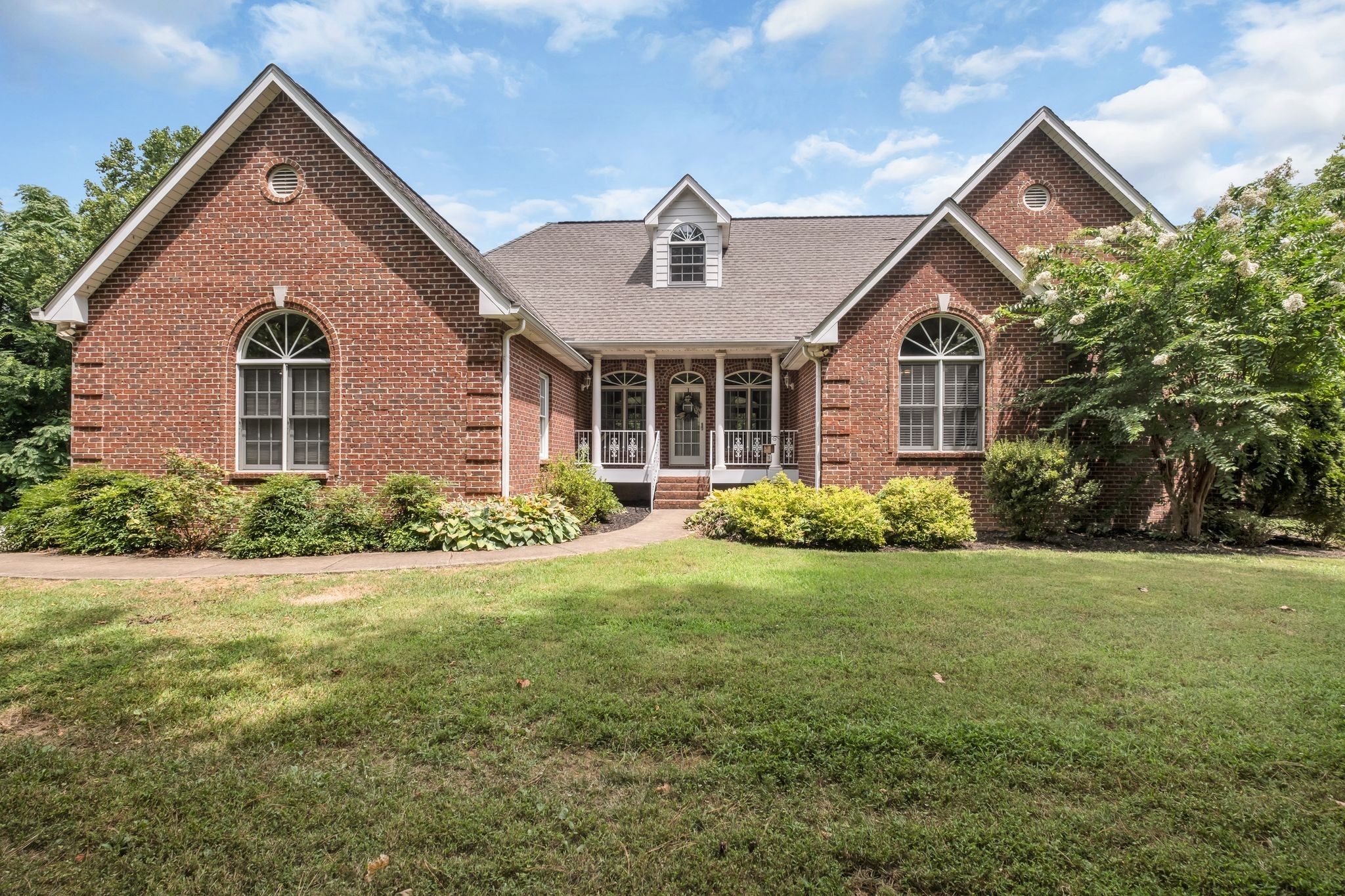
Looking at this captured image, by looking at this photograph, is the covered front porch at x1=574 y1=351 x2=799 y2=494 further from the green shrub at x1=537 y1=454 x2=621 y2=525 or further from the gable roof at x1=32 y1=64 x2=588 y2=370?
the gable roof at x1=32 y1=64 x2=588 y2=370

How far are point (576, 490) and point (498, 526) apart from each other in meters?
2.58

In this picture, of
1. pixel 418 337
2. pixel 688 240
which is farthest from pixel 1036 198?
pixel 418 337

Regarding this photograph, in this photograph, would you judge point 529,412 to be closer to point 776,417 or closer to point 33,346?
point 776,417

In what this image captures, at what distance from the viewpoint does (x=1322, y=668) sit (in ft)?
14.0

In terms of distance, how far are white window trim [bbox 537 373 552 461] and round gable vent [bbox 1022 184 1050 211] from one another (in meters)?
11.2

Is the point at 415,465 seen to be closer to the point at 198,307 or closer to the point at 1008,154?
the point at 198,307

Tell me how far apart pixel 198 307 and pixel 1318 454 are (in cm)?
1847

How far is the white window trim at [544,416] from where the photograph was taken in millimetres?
12266

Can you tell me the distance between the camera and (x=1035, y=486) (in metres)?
10.1

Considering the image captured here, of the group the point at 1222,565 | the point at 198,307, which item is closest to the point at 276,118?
the point at 198,307

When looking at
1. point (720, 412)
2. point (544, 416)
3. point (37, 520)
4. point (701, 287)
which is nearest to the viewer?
point (37, 520)

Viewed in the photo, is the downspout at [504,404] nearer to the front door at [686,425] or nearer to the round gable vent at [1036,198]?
the front door at [686,425]

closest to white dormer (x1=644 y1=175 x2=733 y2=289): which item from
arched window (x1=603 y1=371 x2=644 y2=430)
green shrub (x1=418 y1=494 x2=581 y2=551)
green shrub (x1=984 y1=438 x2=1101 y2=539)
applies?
arched window (x1=603 y1=371 x2=644 y2=430)

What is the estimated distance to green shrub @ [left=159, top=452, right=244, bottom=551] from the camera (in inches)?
348
